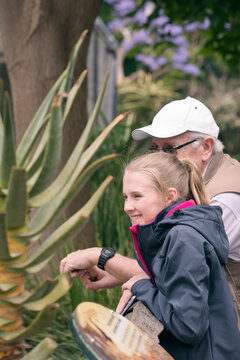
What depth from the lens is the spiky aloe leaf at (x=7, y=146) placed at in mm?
1178

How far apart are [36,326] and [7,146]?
1.40 feet

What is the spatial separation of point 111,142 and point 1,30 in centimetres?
156

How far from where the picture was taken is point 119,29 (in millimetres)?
17547

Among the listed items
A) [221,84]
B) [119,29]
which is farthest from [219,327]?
[221,84]

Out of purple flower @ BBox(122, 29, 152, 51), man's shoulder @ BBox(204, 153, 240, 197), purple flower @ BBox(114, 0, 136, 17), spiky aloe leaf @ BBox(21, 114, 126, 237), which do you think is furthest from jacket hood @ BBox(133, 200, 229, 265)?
purple flower @ BBox(122, 29, 152, 51)

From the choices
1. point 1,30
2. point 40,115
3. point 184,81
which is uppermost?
point 1,30

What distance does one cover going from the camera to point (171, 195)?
6.73 ft

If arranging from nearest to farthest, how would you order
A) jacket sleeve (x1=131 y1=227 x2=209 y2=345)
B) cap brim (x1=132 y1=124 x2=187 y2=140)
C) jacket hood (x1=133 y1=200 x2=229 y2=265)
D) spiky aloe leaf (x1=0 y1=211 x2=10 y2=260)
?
spiky aloe leaf (x1=0 y1=211 x2=10 y2=260) < jacket sleeve (x1=131 y1=227 x2=209 y2=345) < jacket hood (x1=133 y1=200 x2=229 y2=265) < cap brim (x1=132 y1=124 x2=187 y2=140)

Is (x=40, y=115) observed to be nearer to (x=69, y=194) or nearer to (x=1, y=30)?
(x=69, y=194)

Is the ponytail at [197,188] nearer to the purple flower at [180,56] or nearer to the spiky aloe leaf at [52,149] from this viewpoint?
the spiky aloe leaf at [52,149]

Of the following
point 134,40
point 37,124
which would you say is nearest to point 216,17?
point 37,124

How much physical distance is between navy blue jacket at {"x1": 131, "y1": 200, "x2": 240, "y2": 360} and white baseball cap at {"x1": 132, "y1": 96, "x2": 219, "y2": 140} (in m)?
0.65

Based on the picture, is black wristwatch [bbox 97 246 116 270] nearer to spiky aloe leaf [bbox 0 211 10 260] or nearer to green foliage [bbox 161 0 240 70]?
spiky aloe leaf [bbox 0 211 10 260]

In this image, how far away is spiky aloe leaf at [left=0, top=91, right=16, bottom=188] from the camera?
118 cm
